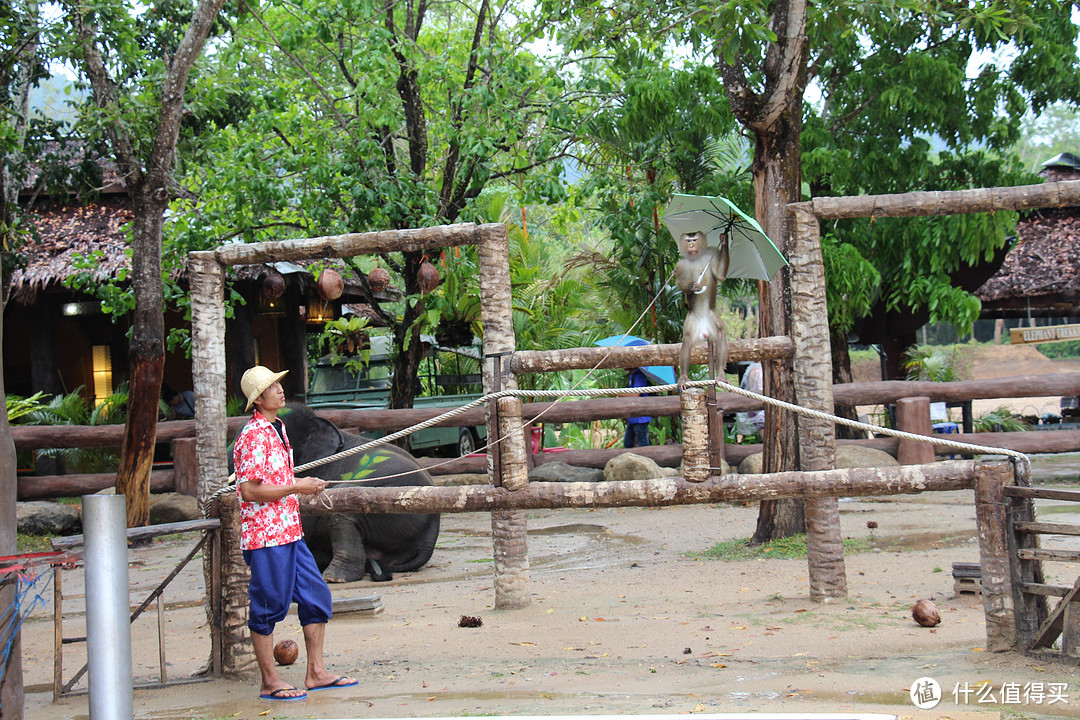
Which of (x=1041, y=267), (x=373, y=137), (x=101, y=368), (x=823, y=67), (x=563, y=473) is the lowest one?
(x=563, y=473)

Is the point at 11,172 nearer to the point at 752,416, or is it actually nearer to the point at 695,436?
the point at 695,436

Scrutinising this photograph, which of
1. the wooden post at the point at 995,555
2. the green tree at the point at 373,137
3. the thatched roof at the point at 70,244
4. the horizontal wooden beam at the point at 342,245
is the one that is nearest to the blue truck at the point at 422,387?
the green tree at the point at 373,137

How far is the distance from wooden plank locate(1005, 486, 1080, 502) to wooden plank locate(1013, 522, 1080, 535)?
0.12m

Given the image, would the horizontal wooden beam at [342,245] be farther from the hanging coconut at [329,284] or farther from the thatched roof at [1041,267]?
the thatched roof at [1041,267]

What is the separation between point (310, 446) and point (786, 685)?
4255mm

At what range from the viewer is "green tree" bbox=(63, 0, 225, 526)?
24.4 ft

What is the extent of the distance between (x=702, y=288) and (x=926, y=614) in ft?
6.57

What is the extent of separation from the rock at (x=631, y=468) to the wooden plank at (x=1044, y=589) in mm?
5326

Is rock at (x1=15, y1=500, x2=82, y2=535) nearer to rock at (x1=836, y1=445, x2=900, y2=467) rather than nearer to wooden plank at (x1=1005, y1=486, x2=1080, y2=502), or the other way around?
rock at (x1=836, y1=445, x2=900, y2=467)

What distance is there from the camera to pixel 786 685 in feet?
11.5

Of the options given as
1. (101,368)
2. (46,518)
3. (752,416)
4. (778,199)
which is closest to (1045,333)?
(752,416)

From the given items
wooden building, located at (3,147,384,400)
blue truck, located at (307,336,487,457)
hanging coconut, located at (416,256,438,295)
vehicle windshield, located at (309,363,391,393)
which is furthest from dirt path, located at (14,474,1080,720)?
vehicle windshield, located at (309,363,391,393)

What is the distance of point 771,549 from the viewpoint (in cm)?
656

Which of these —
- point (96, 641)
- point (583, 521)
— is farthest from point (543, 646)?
point (583, 521)
